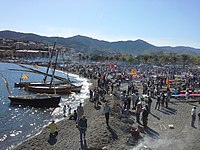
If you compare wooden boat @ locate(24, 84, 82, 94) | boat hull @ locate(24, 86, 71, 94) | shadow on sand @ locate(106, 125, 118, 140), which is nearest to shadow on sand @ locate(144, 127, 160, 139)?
shadow on sand @ locate(106, 125, 118, 140)

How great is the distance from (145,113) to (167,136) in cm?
217

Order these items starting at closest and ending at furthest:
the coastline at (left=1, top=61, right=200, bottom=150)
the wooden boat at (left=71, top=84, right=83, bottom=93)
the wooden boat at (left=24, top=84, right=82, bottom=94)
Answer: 1. the coastline at (left=1, top=61, right=200, bottom=150)
2. the wooden boat at (left=24, top=84, right=82, bottom=94)
3. the wooden boat at (left=71, top=84, right=83, bottom=93)

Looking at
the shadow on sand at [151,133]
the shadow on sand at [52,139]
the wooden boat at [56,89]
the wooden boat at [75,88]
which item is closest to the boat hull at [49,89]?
the wooden boat at [56,89]

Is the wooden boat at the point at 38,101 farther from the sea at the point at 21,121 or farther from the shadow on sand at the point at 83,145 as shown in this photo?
the shadow on sand at the point at 83,145

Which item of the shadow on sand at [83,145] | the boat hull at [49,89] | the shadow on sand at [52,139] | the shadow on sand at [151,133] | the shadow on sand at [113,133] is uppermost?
the shadow on sand at [151,133]

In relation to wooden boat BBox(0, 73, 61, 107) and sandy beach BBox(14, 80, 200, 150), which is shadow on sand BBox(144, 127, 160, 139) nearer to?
sandy beach BBox(14, 80, 200, 150)

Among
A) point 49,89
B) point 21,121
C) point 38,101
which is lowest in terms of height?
point 21,121

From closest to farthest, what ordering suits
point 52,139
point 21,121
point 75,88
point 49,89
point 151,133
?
point 151,133 → point 52,139 → point 21,121 → point 49,89 → point 75,88

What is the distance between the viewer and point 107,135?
16125 mm

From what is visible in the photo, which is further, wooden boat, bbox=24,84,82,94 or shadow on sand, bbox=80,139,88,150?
wooden boat, bbox=24,84,82,94

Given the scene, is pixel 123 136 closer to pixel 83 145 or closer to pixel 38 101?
pixel 83 145

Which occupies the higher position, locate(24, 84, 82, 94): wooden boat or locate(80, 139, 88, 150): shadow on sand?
locate(80, 139, 88, 150): shadow on sand

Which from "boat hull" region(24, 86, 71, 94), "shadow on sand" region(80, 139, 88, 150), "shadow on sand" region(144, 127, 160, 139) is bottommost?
"boat hull" region(24, 86, 71, 94)

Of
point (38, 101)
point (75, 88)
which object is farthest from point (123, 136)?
point (75, 88)
